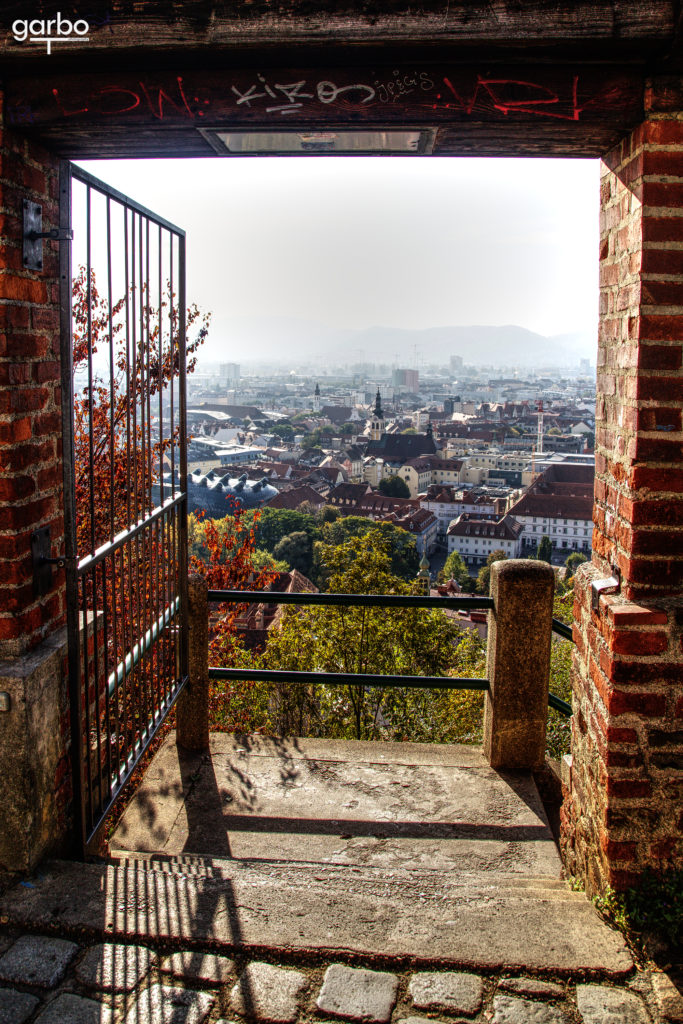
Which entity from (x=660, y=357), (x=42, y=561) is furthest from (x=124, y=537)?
(x=660, y=357)

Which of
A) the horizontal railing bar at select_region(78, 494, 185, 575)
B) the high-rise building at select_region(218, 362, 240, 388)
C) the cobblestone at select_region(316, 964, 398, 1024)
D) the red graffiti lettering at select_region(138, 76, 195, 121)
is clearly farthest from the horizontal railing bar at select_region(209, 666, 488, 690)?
the high-rise building at select_region(218, 362, 240, 388)

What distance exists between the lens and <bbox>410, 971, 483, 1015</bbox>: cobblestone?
1.72 m

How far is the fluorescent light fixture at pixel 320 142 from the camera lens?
6.90ft

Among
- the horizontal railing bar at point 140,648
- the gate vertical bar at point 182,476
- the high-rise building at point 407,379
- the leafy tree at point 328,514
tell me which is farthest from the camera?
the high-rise building at point 407,379

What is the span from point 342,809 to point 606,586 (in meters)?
→ 1.35

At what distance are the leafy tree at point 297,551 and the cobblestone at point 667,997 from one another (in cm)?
2892

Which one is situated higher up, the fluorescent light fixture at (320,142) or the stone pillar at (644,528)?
the fluorescent light fixture at (320,142)

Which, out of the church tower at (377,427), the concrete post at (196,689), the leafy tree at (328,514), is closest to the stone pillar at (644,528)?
the concrete post at (196,689)

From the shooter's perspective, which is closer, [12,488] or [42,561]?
[12,488]

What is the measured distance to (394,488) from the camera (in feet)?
208

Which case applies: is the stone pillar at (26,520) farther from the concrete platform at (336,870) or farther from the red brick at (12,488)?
the concrete platform at (336,870)

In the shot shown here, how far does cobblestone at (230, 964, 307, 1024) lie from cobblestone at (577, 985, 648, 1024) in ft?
1.98

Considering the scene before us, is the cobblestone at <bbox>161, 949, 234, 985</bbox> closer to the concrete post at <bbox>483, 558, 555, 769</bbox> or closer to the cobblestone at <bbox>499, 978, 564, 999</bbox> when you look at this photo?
the cobblestone at <bbox>499, 978, 564, 999</bbox>

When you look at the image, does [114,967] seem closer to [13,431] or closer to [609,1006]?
[609,1006]
